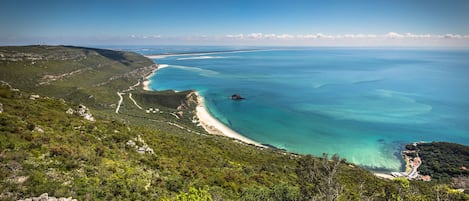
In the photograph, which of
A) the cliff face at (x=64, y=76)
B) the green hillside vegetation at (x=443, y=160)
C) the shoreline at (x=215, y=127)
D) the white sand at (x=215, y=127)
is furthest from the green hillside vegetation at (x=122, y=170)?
the cliff face at (x=64, y=76)

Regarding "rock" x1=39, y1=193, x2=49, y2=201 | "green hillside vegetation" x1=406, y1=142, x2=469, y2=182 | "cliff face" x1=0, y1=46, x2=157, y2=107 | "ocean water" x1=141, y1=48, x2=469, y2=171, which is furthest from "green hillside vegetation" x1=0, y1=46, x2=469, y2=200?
"cliff face" x1=0, y1=46, x2=157, y2=107

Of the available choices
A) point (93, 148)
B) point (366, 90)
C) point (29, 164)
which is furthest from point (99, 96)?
point (366, 90)

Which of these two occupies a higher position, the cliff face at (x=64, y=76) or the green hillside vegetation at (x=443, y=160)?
Result: the cliff face at (x=64, y=76)

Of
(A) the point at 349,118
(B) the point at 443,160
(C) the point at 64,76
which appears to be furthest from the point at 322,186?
(C) the point at 64,76

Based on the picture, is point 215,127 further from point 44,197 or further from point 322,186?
point 44,197

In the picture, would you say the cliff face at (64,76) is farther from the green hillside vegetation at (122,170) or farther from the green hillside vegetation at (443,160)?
the green hillside vegetation at (443,160)

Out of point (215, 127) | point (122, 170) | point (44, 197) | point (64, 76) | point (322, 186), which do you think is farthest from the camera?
point (64, 76)

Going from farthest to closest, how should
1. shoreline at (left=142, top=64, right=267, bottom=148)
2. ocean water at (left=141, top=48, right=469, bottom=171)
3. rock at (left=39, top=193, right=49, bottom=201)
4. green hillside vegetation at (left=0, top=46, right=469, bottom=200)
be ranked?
shoreline at (left=142, top=64, right=267, bottom=148) < ocean water at (left=141, top=48, right=469, bottom=171) < green hillside vegetation at (left=0, top=46, right=469, bottom=200) < rock at (left=39, top=193, right=49, bottom=201)

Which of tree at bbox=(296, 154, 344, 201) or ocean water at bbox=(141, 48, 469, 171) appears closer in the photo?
tree at bbox=(296, 154, 344, 201)

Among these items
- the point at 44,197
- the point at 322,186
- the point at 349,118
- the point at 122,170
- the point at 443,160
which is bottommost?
the point at 443,160

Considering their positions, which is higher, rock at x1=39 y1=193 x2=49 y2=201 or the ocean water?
rock at x1=39 y1=193 x2=49 y2=201

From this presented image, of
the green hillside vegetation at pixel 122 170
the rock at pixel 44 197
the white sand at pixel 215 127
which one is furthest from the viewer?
the white sand at pixel 215 127

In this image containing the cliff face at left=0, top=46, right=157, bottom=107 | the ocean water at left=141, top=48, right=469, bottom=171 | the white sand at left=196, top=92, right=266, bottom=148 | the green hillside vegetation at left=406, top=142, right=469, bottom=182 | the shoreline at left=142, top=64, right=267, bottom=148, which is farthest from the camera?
the cliff face at left=0, top=46, right=157, bottom=107

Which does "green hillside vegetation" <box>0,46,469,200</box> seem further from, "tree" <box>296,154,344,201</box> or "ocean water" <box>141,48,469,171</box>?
"ocean water" <box>141,48,469,171</box>
